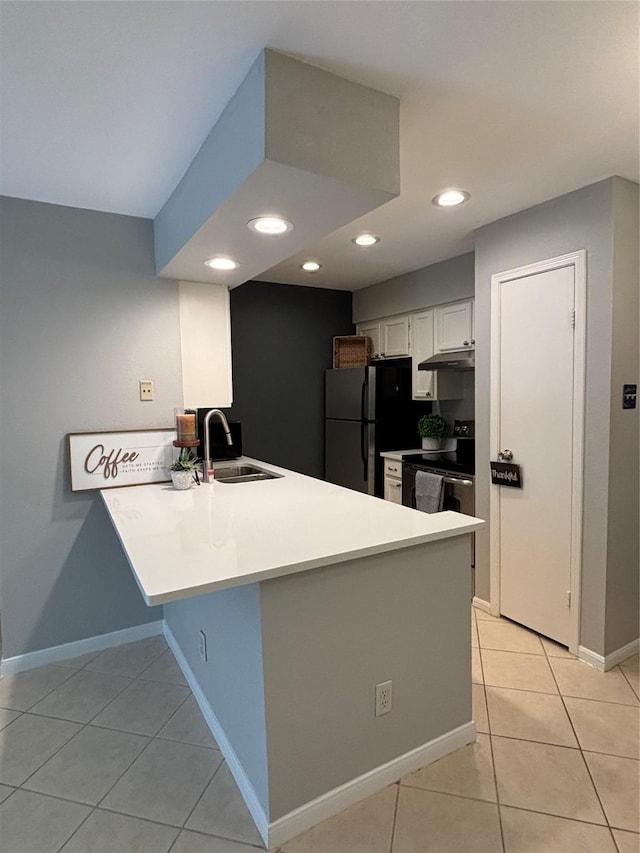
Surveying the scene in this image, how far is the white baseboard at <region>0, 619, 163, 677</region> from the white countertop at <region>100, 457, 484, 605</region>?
843mm

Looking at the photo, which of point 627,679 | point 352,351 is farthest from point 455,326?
point 627,679

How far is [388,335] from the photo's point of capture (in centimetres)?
429

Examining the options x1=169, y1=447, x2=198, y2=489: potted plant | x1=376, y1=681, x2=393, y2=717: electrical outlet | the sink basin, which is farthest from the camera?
the sink basin

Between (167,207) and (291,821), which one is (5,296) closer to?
(167,207)

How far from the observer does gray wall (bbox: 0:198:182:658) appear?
2344 mm

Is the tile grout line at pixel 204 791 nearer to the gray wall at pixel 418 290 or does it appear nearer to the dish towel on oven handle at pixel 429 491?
the dish towel on oven handle at pixel 429 491

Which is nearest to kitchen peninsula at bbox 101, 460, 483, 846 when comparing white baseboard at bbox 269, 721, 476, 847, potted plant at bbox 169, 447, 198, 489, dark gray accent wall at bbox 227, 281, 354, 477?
white baseboard at bbox 269, 721, 476, 847

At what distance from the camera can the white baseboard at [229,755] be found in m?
1.47

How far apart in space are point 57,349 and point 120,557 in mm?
1150

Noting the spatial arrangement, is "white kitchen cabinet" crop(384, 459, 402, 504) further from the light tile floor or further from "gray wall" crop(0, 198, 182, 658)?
"gray wall" crop(0, 198, 182, 658)

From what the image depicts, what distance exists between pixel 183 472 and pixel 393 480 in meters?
1.90

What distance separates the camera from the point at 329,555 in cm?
142

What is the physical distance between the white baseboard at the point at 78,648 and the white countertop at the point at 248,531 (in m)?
0.84

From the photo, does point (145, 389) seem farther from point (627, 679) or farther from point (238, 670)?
point (627, 679)
